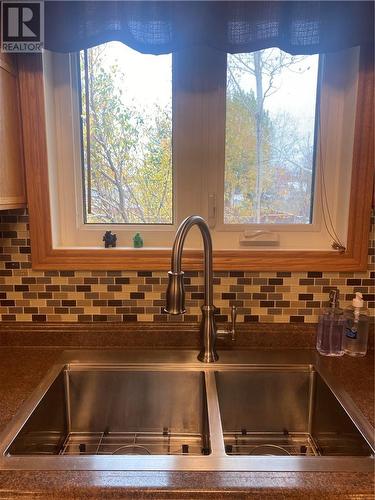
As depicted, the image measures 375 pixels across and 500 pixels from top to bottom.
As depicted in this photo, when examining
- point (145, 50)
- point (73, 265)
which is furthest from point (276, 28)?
point (73, 265)

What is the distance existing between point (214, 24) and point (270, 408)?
1.14 metres

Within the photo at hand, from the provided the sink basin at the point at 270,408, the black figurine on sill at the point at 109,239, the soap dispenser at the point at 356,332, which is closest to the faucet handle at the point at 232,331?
the sink basin at the point at 270,408

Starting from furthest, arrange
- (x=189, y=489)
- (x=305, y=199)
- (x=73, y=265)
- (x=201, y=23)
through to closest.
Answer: (x=305, y=199) → (x=73, y=265) → (x=201, y=23) → (x=189, y=489)

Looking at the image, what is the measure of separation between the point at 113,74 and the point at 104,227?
1.73 ft

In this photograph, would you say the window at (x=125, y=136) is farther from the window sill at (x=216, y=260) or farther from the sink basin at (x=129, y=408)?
the sink basin at (x=129, y=408)

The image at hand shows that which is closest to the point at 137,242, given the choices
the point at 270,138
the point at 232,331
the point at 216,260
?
the point at 216,260

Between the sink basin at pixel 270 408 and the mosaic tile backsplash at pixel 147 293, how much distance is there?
0.20 metres

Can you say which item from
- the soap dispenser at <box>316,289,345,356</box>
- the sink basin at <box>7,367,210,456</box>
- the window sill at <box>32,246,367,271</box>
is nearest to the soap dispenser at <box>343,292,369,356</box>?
the soap dispenser at <box>316,289,345,356</box>

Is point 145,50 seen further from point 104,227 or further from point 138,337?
point 138,337

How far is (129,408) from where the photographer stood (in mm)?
1084

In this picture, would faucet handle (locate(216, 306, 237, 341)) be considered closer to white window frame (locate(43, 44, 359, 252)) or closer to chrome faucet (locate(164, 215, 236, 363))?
chrome faucet (locate(164, 215, 236, 363))

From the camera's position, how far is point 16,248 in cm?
117

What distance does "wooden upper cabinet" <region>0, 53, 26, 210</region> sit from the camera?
99 centimetres

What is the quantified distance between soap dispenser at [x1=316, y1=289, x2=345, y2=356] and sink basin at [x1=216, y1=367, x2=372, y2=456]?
4.5 inches
